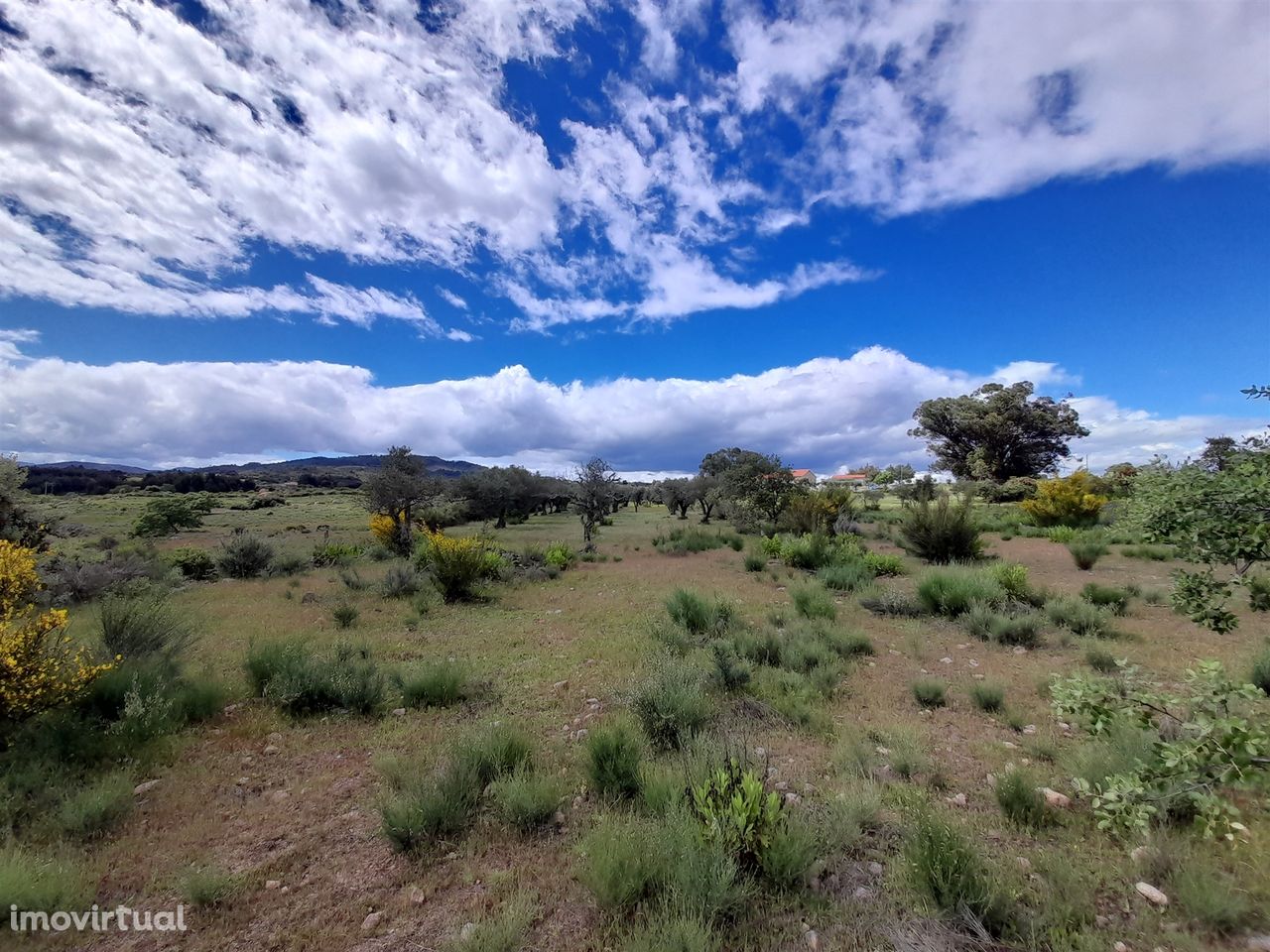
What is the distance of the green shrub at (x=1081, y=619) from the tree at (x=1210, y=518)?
6005 millimetres

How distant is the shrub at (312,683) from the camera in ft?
19.5

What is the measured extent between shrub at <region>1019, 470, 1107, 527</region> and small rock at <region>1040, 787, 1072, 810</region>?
2491cm

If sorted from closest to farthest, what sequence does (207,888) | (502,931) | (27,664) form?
(502,931)
(207,888)
(27,664)

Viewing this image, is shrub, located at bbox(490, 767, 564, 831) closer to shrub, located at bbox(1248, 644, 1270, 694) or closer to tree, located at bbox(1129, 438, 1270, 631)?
tree, located at bbox(1129, 438, 1270, 631)

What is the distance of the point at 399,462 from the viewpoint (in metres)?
24.4

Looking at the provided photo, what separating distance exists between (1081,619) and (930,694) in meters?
4.42

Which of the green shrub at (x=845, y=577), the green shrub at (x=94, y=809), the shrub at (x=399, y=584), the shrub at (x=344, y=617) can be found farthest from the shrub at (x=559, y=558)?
the green shrub at (x=94, y=809)

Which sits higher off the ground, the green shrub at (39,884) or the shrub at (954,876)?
the shrub at (954,876)

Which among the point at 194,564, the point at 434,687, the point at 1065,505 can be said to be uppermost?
the point at 1065,505

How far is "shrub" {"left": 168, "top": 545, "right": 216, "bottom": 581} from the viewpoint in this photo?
51.9 ft

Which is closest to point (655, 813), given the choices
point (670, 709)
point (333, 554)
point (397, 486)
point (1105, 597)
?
point (670, 709)

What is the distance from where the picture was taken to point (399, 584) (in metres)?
13.0

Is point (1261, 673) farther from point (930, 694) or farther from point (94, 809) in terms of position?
point (94, 809)

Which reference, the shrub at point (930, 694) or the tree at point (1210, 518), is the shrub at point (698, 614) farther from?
the tree at point (1210, 518)
